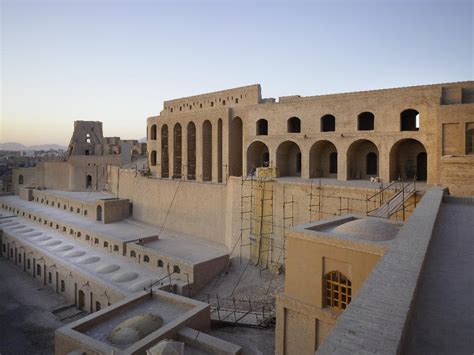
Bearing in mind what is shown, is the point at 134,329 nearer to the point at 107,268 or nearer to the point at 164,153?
the point at 107,268

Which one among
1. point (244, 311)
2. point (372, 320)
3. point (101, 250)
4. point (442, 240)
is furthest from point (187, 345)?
point (101, 250)

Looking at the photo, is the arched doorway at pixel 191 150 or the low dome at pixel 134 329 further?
the arched doorway at pixel 191 150

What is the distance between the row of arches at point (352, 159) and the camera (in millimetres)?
17641

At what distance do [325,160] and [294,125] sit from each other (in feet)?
8.81

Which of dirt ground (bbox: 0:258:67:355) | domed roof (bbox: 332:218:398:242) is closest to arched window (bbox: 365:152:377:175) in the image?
domed roof (bbox: 332:218:398:242)

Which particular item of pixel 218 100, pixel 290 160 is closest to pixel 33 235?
pixel 218 100

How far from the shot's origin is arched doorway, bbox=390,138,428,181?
17.6 meters

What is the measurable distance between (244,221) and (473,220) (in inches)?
428

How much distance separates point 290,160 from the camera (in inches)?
842

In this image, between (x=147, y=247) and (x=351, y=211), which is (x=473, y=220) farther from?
(x=147, y=247)

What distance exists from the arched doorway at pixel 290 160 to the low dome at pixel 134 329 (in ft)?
39.2

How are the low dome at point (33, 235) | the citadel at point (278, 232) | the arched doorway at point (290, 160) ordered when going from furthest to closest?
the low dome at point (33, 235)
the arched doorway at point (290, 160)
the citadel at point (278, 232)

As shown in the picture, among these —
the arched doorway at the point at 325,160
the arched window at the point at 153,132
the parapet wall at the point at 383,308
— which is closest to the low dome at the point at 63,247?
the arched window at the point at 153,132

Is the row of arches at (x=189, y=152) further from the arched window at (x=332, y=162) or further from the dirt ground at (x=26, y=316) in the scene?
the dirt ground at (x=26, y=316)
